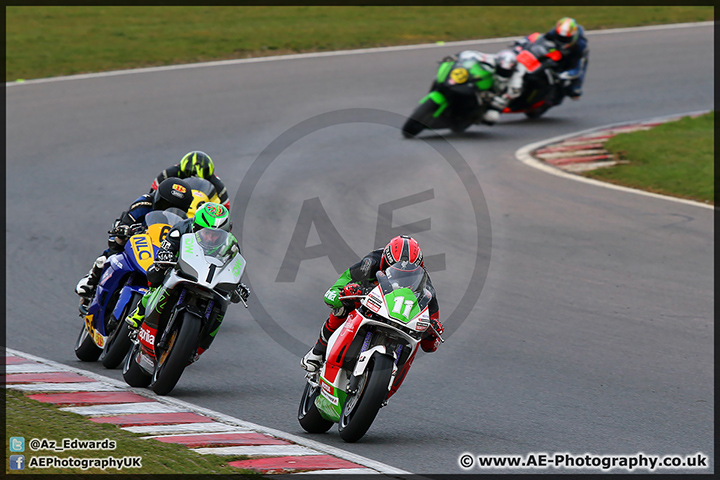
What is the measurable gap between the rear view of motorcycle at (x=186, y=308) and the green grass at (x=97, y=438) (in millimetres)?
931

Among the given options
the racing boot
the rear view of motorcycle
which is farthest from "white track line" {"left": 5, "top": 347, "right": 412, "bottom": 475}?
the racing boot

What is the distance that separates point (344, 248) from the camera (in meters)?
13.1

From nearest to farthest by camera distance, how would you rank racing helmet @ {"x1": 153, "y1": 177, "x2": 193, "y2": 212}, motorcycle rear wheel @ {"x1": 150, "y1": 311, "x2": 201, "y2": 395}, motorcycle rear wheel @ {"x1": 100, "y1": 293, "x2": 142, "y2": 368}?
motorcycle rear wheel @ {"x1": 150, "y1": 311, "x2": 201, "y2": 395}
motorcycle rear wheel @ {"x1": 100, "y1": 293, "x2": 142, "y2": 368}
racing helmet @ {"x1": 153, "y1": 177, "x2": 193, "y2": 212}

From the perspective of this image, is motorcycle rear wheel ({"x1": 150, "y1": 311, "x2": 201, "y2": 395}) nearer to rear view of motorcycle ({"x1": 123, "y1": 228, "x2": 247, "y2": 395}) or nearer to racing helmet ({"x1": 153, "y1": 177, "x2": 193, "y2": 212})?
rear view of motorcycle ({"x1": 123, "y1": 228, "x2": 247, "y2": 395})

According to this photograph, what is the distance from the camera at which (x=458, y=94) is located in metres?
18.2

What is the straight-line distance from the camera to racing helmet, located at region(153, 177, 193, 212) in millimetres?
9406

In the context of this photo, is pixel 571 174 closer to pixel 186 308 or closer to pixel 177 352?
pixel 186 308

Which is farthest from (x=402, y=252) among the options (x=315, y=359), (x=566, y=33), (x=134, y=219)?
(x=566, y=33)

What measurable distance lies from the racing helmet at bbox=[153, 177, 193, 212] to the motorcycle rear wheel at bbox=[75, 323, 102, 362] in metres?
1.37

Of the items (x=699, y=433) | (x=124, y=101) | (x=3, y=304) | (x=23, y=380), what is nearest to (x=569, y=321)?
(x=699, y=433)

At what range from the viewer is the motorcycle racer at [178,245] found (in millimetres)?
8141

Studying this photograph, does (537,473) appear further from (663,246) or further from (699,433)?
(663,246)

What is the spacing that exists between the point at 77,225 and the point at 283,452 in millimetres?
8283

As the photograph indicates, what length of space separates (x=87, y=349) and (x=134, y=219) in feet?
4.26
